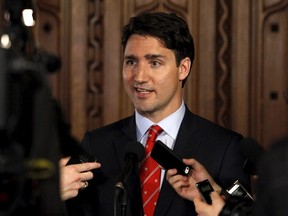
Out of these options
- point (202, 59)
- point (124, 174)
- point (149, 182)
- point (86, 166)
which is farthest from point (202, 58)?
point (124, 174)

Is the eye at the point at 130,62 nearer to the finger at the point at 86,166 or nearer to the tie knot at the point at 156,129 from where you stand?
the tie knot at the point at 156,129

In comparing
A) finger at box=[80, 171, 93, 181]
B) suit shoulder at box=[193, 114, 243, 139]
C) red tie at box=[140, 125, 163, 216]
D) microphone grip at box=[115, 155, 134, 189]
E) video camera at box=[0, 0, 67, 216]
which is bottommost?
red tie at box=[140, 125, 163, 216]

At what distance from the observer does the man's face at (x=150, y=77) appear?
296 centimetres

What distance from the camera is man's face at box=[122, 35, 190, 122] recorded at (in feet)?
9.71

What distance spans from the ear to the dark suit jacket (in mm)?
158

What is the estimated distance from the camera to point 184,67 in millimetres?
3096

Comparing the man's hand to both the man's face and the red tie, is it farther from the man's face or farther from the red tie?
the man's face

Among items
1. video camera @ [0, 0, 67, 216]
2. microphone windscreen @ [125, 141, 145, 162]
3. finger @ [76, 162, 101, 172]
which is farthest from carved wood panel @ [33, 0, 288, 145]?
video camera @ [0, 0, 67, 216]

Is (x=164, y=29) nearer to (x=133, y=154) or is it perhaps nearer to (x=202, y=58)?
(x=133, y=154)

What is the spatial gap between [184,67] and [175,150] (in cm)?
36

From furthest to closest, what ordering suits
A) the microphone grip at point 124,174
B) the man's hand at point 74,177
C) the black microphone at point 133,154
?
the man's hand at point 74,177
the black microphone at point 133,154
the microphone grip at point 124,174

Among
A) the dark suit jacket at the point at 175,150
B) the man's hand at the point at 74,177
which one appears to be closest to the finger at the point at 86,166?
the man's hand at the point at 74,177

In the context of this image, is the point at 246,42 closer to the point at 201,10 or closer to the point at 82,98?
the point at 201,10

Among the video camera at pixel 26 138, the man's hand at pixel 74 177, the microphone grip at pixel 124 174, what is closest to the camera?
the video camera at pixel 26 138
